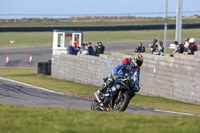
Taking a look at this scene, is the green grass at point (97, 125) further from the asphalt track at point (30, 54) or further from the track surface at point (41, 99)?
the asphalt track at point (30, 54)

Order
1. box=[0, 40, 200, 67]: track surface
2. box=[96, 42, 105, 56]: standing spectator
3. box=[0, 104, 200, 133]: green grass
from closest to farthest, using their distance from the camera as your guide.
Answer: box=[0, 104, 200, 133]: green grass → box=[96, 42, 105, 56]: standing spectator → box=[0, 40, 200, 67]: track surface

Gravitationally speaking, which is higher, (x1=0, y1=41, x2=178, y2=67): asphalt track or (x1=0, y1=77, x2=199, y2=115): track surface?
(x1=0, y1=41, x2=178, y2=67): asphalt track

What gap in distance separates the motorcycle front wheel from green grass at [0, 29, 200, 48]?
43.4m

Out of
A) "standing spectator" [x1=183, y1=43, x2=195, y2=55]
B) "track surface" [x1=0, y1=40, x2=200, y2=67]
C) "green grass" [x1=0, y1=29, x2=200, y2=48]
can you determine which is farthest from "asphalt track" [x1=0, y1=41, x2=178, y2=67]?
"standing spectator" [x1=183, y1=43, x2=195, y2=55]

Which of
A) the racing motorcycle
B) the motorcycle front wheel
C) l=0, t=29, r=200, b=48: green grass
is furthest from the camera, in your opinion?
l=0, t=29, r=200, b=48: green grass

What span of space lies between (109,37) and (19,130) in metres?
53.6

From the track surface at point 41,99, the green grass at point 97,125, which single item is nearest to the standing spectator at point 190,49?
the track surface at point 41,99

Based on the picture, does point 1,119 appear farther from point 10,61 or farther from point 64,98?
point 10,61

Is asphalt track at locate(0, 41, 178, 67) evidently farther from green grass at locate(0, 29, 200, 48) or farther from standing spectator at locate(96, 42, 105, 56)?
standing spectator at locate(96, 42, 105, 56)

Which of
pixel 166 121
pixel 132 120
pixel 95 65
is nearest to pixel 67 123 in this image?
pixel 132 120

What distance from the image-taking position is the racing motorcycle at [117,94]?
35.7ft

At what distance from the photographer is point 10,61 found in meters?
42.0

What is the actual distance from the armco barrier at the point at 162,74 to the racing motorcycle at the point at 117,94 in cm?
598

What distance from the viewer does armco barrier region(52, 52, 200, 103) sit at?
17.1 m
